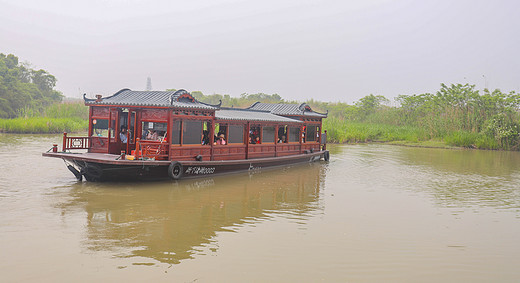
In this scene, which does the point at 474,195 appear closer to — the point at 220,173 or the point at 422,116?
the point at 220,173

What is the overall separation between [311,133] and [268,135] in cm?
349

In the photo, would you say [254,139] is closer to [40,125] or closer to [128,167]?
[128,167]

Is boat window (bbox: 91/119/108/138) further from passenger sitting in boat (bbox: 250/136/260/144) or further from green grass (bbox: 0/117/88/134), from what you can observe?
green grass (bbox: 0/117/88/134)

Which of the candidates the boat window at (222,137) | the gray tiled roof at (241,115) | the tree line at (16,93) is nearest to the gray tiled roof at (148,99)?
the gray tiled roof at (241,115)

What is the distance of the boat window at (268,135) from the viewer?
15.2 metres

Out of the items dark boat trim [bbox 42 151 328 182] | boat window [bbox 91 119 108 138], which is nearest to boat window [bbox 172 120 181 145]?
dark boat trim [bbox 42 151 328 182]

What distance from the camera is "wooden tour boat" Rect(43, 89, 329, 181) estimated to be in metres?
10.8

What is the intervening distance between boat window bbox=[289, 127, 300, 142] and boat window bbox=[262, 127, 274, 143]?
4.32ft

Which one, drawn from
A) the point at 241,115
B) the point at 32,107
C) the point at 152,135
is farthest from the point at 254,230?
the point at 32,107

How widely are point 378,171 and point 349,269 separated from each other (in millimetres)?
10492

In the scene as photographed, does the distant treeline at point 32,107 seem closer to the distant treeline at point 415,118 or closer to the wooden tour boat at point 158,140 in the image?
the distant treeline at point 415,118

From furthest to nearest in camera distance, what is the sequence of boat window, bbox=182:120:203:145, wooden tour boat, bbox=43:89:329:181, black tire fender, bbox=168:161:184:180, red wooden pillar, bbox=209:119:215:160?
red wooden pillar, bbox=209:119:215:160
boat window, bbox=182:120:203:145
black tire fender, bbox=168:161:184:180
wooden tour boat, bbox=43:89:329:181

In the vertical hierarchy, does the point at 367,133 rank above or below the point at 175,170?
above

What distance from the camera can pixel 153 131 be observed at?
38.2 feet
